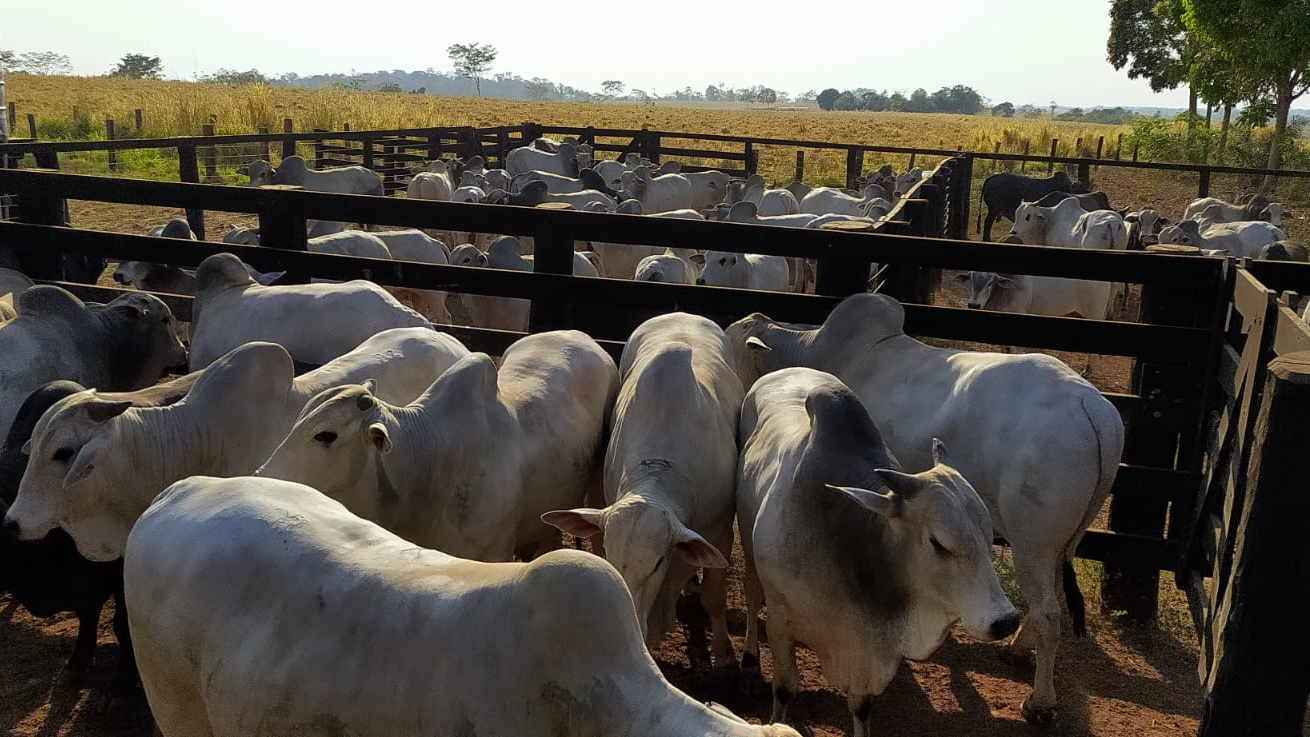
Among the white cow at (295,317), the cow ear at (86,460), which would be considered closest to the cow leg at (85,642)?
the cow ear at (86,460)

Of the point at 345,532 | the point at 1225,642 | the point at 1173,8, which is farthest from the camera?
the point at 1173,8

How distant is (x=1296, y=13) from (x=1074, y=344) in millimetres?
26773

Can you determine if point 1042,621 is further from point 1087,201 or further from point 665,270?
point 1087,201

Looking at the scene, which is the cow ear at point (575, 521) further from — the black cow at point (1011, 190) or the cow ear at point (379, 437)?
the black cow at point (1011, 190)

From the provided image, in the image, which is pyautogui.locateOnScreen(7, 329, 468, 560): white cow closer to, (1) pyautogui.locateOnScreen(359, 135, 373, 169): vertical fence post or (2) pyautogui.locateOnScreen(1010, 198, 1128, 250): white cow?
(2) pyautogui.locateOnScreen(1010, 198, 1128, 250): white cow

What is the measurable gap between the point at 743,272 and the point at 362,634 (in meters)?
9.59

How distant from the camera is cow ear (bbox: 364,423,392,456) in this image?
4.28m

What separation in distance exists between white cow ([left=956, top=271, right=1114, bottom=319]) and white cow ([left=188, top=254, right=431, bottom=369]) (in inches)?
303

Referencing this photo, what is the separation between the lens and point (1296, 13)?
90.1ft

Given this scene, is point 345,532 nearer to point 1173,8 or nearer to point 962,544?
point 962,544

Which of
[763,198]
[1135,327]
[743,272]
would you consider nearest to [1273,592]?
[1135,327]

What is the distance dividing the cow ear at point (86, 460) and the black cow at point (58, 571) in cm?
37

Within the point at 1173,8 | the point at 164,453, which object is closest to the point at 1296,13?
the point at 1173,8

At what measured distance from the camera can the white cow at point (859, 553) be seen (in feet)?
12.8
